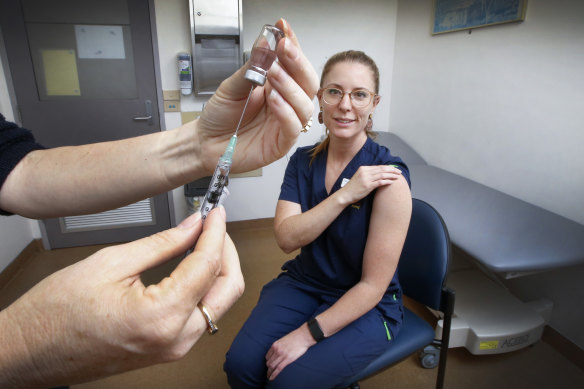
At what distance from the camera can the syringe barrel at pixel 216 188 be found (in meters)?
0.72

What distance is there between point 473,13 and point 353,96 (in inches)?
61.6

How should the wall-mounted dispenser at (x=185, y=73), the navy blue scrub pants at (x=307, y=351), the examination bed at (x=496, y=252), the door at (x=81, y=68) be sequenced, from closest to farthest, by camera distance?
the navy blue scrub pants at (x=307, y=351), the examination bed at (x=496, y=252), the door at (x=81, y=68), the wall-mounted dispenser at (x=185, y=73)

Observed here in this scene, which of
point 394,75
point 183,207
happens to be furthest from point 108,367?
point 394,75

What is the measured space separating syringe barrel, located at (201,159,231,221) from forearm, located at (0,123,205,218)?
26 cm

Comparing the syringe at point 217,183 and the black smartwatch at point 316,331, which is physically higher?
the syringe at point 217,183

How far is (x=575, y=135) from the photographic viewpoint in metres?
1.74

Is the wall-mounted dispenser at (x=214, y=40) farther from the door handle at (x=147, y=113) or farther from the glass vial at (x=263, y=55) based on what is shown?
the glass vial at (x=263, y=55)

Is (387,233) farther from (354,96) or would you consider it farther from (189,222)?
(189,222)

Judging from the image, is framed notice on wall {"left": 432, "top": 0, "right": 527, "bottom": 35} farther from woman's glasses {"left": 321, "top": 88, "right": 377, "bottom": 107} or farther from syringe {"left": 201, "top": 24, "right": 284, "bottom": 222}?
syringe {"left": 201, "top": 24, "right": 284, "bottom": 222}

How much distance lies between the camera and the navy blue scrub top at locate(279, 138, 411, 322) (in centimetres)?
129

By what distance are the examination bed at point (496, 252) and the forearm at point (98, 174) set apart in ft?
4.36

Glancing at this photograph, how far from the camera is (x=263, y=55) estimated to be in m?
0.74

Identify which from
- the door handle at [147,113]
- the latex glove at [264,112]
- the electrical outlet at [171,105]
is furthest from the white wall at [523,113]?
the door handle at [147,113]

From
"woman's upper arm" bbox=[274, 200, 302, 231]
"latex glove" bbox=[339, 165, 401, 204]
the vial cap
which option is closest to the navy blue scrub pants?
"woman's upper arm" bbox=[274, 200, 302, 231]
